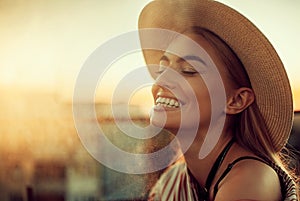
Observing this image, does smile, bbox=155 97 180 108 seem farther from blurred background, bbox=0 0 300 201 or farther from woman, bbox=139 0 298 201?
blurred background, bbox=0 0 300 201

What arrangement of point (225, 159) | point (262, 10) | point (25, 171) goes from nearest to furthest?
1. point (225, 159)
2. point (25, 171)
3. point (262, 10)

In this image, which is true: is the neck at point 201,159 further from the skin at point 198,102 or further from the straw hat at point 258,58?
the straw hat at point 258,58

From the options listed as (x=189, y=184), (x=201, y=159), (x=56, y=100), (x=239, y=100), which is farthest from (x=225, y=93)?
(x=56, y=100)

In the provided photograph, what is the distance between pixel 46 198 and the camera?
1.46 metres

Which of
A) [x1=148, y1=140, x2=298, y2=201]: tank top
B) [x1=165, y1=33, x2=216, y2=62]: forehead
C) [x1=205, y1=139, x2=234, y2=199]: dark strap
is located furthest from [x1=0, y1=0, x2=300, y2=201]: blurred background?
[x1=205, y1=139, x2=234, y2=199]: dark strap

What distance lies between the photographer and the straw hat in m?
1.13

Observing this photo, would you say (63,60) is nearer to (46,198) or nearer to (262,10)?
(46,198)

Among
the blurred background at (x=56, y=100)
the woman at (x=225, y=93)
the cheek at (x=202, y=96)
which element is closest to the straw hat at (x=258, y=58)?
the woman at (x=225, y=93)

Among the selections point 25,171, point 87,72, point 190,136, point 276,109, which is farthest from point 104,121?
point 276,109

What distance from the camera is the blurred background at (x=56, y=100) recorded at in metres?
1.46

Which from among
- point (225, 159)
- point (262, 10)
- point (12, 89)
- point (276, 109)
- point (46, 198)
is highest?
point (262, 10)

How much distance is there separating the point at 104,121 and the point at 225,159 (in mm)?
460

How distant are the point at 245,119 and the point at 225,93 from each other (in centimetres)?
7

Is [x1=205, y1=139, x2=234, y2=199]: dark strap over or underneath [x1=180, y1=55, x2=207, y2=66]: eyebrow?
underneath
